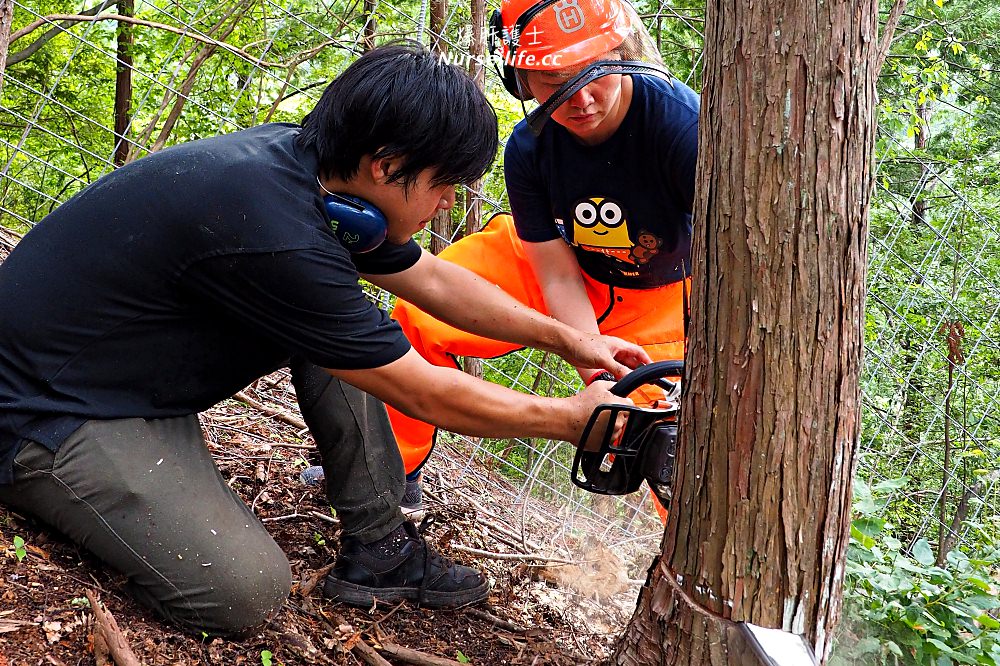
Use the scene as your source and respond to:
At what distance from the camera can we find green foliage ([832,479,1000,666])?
2.35m

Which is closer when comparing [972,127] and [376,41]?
[376,41]

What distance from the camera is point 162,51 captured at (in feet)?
18.7

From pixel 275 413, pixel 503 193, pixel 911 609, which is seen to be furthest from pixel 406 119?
pixel 503 193

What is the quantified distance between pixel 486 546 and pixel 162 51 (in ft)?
14.4

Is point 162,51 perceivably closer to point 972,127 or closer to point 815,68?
point 815,68

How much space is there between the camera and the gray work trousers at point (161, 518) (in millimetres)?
2047

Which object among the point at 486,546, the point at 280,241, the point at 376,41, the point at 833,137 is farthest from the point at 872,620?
the point at 376,41

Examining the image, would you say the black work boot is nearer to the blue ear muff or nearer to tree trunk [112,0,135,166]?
the blue ear muff

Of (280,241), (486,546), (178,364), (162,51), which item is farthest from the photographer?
(162,51)

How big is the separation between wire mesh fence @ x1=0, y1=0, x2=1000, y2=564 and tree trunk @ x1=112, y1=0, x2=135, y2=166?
2 cm

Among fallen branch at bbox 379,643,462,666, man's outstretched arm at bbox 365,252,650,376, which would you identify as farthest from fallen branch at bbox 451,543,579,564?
man's outstretched arm at bbox 365,252,650,376

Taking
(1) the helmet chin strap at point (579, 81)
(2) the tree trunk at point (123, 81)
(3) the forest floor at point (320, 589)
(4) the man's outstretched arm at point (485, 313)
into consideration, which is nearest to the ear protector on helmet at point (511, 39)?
(1) the helmet chin strap at point (579, 81)

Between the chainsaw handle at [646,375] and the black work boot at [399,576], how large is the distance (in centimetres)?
88

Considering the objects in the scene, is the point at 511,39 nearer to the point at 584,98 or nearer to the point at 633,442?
the point at 584,98
